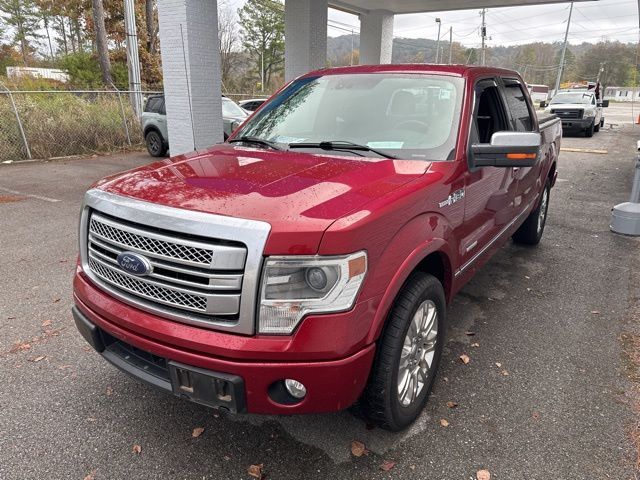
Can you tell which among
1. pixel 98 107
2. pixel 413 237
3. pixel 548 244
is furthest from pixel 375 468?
pixel 98 107

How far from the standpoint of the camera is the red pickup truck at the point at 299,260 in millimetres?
1888

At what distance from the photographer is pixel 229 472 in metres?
2.27

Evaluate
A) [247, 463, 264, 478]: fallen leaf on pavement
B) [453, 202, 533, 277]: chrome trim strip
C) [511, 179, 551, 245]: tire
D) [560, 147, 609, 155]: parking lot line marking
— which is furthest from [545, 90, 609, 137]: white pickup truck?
[247, 463, 264, 478]: fallen leaf on pavement

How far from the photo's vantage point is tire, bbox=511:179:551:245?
216 inches

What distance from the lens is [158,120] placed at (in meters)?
12.8

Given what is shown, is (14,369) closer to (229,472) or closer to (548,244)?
(229,472)

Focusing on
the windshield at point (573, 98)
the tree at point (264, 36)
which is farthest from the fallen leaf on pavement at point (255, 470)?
the tree at point (264, 36)

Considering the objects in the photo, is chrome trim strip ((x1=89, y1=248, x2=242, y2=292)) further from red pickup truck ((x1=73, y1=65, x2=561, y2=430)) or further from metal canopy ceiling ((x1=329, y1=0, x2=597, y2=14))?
metal canopy ceiling ((x1=329, y1=0, x2=597, y2=14))

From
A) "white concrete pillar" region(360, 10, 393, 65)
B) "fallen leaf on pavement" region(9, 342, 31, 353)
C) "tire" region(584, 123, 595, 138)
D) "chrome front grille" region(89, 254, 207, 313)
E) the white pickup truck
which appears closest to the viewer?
"chrome front grille" region(89, 254, 207, 313)

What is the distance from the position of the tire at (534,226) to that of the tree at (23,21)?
1913 inches

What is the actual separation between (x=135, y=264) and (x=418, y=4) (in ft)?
53.2

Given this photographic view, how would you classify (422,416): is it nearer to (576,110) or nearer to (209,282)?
(209,282)

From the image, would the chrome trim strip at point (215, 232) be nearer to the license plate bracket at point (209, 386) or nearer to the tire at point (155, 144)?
the license plate bracket at point (209, 386)

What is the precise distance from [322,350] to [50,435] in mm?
1704
